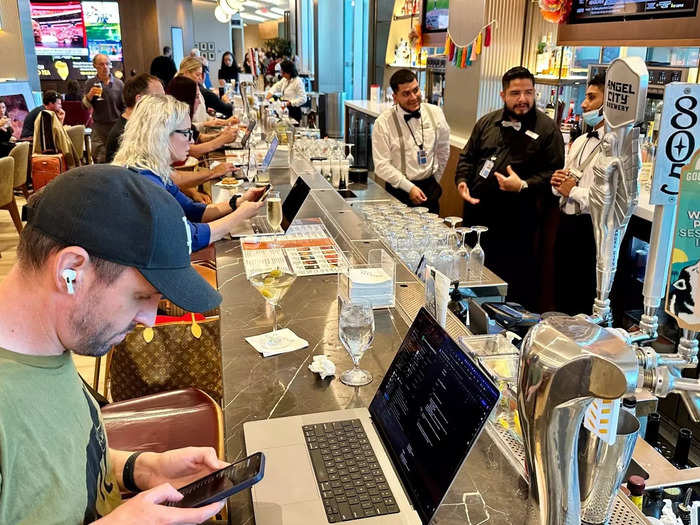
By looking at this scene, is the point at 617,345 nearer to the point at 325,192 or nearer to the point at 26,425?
the point at 26,425

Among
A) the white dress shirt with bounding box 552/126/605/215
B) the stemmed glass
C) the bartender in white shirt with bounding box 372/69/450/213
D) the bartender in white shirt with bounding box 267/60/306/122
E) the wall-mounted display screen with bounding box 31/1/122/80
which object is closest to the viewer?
the stemmed glass

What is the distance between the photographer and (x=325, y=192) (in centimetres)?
356

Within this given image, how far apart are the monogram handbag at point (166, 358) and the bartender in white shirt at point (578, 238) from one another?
2.45m

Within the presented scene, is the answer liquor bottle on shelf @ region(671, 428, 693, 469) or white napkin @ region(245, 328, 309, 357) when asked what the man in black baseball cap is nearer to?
white napkin @ region(245, 328, 309, 357)

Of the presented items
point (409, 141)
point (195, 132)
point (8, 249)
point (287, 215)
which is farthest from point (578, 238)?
point (8, 249)

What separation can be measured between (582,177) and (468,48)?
3.26 meters

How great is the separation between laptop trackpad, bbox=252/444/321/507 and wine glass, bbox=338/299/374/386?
0.33m

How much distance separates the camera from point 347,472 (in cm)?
128

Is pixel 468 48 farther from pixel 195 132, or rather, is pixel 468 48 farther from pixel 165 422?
pixel 165 422

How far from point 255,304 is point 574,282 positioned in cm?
288

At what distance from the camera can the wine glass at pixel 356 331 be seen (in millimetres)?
1606

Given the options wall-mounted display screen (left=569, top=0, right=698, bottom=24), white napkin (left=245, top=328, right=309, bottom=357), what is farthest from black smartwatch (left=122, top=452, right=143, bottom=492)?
wall-mounted display screen (left=569, top=0, right=698, bottom=24)

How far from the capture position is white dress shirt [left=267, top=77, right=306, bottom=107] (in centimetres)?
1145

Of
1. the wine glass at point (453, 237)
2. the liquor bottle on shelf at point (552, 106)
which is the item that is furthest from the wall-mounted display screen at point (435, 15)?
the wine glass at point (453, 237)
